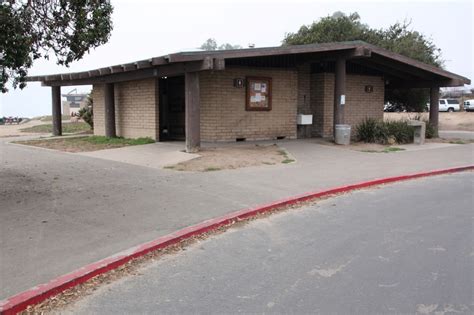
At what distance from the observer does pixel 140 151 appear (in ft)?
47.8

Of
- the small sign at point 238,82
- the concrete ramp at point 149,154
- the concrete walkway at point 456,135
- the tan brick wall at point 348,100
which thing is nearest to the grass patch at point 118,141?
the concrete ramp at point 149,154

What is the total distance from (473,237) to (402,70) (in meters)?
15.2

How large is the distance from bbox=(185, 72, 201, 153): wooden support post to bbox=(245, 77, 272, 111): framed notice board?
3920 mm

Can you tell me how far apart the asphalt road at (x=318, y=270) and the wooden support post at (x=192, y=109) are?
21.8 ft

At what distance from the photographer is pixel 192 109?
13.5 m

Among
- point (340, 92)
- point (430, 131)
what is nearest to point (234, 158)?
point (340, 92)

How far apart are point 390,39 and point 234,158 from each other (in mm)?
25472

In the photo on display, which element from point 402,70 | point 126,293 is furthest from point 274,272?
point 402,70

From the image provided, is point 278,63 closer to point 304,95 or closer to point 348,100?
point 304,95

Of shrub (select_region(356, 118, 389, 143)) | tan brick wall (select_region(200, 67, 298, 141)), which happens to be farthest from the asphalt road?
shrub (select_region(356, 118, 389, 143))

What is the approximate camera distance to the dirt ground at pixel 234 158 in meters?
11.6

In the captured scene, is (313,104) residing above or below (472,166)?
above

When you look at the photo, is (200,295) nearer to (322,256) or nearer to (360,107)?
(322,256)

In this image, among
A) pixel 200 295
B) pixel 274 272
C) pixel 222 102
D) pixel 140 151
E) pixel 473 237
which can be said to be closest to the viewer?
pixel 200 295
